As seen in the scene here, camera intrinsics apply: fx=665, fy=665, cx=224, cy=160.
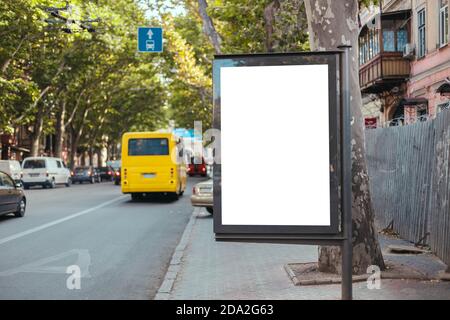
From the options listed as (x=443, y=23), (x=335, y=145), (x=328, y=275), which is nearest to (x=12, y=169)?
(x=443, y=23)

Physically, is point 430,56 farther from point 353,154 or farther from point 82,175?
point 82,175

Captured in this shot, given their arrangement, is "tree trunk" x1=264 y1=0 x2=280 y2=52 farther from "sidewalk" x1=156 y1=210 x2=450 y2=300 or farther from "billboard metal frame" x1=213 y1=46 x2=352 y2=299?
"billboard metal frame" x1=213 y1=46 x2=352 y2=299

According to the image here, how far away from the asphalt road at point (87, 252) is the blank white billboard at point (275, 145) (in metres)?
2.75

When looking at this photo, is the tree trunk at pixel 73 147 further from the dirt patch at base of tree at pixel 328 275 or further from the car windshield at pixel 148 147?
the dirt patch at base of tree at pixel 328 275

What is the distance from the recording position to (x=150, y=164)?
25.2 metres

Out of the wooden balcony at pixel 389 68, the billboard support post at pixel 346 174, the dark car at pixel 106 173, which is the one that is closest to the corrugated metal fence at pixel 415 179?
the billboard support post at pixel 346 174

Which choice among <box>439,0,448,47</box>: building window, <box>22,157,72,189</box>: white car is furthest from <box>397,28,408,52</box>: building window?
<box>22,157,72,189</box>: white car

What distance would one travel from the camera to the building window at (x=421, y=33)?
2356cm

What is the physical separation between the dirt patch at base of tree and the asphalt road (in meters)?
1.76

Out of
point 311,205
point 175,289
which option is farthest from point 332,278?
point 311,205

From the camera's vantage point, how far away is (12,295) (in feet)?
25.0

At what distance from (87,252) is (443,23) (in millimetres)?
15276

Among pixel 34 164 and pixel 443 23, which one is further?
pixel 34 164

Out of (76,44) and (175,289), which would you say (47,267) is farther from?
(76,44)
